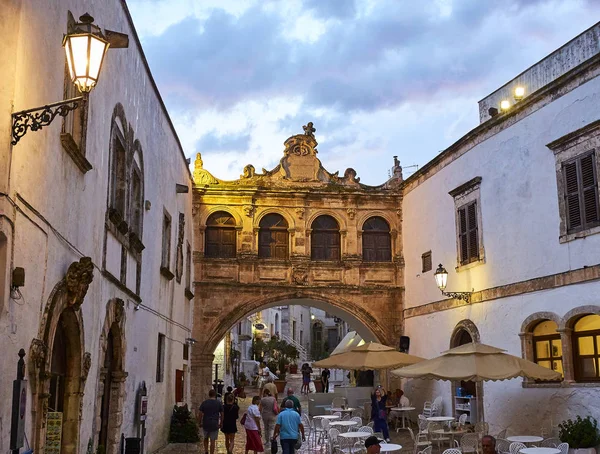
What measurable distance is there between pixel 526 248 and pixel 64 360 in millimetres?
Result: 9807

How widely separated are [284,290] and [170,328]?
5.50 m

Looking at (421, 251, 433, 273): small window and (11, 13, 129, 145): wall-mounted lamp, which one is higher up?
(421, 251, 433, 273): small window

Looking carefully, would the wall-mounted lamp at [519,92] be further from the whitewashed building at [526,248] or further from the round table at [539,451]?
the round table at [539,451]

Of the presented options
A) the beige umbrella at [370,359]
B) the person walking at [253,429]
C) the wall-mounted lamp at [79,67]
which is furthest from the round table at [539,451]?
the wall-mounted lamp at [79,67]

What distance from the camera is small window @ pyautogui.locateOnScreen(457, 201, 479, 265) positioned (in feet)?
54.0

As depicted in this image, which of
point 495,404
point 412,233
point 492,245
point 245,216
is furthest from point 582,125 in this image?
point 245,216

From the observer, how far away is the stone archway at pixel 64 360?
6453 mm

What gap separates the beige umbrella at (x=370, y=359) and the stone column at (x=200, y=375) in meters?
5.10

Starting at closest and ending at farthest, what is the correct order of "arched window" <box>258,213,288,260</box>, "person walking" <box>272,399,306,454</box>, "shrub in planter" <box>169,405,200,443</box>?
"person walking" <box>272,399,306,454</box> → "shrub in planter" <box>169,405,200,443</box> → "arched window" <box>258,213,288,260</box>

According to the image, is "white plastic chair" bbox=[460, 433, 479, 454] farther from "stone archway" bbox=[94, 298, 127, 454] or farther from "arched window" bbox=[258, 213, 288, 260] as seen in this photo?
"arched window" bbox=[258, 213, 288, 260]

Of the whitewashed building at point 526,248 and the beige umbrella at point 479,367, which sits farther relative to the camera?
the whitewashed building at point 526,248

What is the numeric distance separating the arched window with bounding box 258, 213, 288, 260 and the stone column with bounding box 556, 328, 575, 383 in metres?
10.2

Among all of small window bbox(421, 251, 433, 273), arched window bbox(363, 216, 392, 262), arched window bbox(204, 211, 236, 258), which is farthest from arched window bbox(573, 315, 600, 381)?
arched window bbox(204, 211, 236, 258)

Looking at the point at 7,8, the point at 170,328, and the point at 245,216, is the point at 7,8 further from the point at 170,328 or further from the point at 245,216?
the point at 245,216
